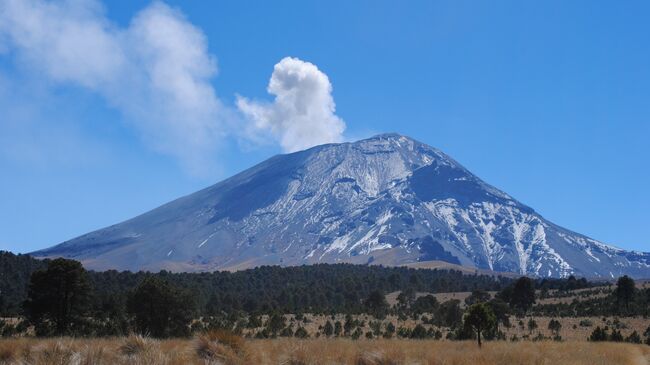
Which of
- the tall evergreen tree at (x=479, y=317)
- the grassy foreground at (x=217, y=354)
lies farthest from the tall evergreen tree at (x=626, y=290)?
the grassy foreground at (x=217, y=354)

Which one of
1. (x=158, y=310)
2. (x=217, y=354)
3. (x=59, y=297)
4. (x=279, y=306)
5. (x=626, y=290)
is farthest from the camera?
(x=279, y=306)

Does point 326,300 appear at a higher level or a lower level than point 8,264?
lower

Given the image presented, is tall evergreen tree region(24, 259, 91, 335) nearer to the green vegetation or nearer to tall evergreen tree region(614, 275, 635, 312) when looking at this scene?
the green vegetation

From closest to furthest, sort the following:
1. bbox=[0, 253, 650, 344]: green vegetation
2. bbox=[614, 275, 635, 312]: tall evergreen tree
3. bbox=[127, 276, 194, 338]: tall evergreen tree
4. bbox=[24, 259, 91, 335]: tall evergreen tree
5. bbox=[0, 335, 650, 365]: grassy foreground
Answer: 1. bbox=[0, 335, 650, 365]: grassy foreground
2. bbox=[24, 259, 91, 335]: tall evergreen tree
3. bbox=[0, 253, 650, 344]: green vegetation
4. bbox=[127, 276, 194, 338]: tall evergreen tree
5. bbox=[614, 275, 635, 312]: tall evergreen tree

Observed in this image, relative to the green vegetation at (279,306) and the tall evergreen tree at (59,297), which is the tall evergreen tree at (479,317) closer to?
the green vegetation at (279,306)

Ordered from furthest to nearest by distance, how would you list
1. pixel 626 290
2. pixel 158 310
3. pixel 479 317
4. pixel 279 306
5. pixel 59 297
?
pixel 279 306, pixel 626 290, pixel 158 310, pixel 59 297, pixel 479 317

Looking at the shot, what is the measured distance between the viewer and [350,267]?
18362cm

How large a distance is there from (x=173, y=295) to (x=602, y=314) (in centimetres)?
5199

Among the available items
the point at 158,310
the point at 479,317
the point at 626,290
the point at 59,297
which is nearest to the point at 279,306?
the point at 158,310

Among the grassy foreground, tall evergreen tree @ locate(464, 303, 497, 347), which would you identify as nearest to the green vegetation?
tall evergreen tree @ locate(464, 303, 497, 347)

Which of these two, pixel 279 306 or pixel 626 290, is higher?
pixel 279 306

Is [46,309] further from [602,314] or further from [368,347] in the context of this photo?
[602,314]

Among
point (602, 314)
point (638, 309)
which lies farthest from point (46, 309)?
point (638, 309)

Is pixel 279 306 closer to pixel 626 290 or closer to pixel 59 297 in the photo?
pixel 626 290
